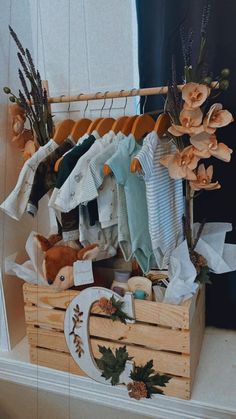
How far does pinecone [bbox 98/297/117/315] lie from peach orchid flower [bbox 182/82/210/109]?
0.53m

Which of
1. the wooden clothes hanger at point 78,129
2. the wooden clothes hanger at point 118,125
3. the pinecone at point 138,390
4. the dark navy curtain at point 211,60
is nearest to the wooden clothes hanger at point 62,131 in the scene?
the wooden clothes hanger at point 78,129

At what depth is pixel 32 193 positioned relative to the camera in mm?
919

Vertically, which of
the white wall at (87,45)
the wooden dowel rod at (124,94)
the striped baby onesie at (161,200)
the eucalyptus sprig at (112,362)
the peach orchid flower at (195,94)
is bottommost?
the eucalyptus sprig at (112,362)

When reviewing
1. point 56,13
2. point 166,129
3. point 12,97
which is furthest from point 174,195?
point 56,13

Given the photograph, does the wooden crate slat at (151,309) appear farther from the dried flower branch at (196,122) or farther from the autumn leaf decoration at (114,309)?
the dried flower branch at (196,122)

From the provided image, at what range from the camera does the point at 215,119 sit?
768 mm

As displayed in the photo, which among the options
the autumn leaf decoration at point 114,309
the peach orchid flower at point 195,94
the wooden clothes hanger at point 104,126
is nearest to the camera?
the peach orchid flower at point 195,94

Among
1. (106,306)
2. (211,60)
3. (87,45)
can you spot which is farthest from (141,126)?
(106,306)

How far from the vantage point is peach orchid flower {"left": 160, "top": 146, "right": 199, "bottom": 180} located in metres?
0.80

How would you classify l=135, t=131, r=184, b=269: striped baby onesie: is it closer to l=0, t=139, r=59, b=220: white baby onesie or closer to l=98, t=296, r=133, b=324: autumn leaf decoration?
l=98, t=296, r=133, b=324: autumn leaf decoration

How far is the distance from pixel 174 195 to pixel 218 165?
0.68 feet

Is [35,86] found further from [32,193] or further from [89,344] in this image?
[89,344]

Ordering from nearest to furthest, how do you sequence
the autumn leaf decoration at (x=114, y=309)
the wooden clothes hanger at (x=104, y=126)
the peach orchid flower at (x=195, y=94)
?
the peach orchid flower at (x=195, y=94), the autumn leaf decoration at (x=114, y=309), the wooden clothes hanger at (x=104, y=126)

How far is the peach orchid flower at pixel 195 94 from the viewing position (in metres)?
0.75
